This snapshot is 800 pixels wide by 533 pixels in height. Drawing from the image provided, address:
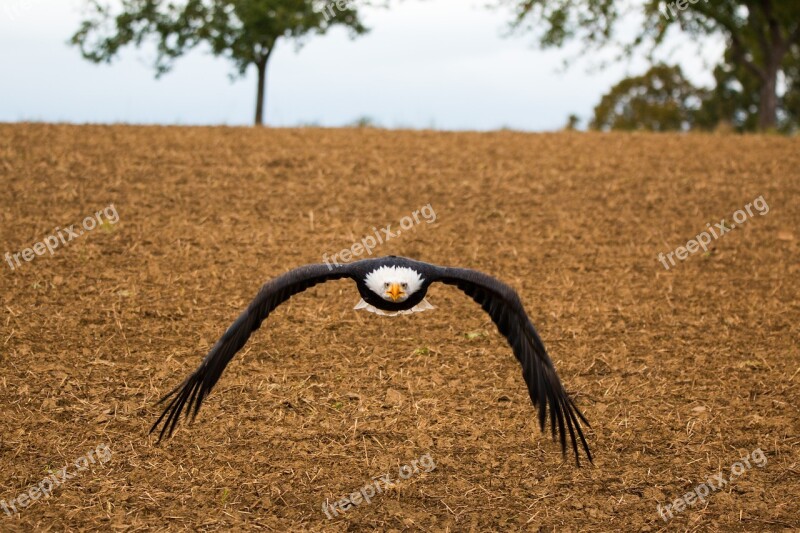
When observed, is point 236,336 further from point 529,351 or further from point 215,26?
point 215,26

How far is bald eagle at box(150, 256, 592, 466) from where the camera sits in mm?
5172

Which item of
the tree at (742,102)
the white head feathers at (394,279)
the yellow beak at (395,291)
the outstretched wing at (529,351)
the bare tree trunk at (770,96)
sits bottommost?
the outstretched wing at (529,351)

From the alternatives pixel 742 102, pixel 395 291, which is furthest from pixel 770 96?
pixel 395 291

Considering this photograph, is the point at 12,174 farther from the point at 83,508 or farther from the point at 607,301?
the point at 607,301

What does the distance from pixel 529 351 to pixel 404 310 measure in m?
1.12

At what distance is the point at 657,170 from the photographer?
13391 mm

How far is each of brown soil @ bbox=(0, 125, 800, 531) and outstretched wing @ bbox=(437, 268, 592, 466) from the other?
3.69ft

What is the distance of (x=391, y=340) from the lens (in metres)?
8.39

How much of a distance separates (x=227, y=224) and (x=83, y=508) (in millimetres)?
5369

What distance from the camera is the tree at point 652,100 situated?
36.7 meters

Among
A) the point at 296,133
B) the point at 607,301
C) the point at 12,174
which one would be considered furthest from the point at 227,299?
the point at 296,133

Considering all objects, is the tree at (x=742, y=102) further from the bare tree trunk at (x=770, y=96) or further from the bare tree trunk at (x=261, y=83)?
the bare tree trunk at (x=261, y=83)

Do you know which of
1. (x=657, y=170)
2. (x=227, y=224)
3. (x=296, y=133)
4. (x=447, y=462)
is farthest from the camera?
(x=296, y=133)

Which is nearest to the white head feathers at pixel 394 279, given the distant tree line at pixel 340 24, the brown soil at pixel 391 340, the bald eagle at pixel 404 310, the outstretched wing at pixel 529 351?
the bald eagle at pixel 404 310
